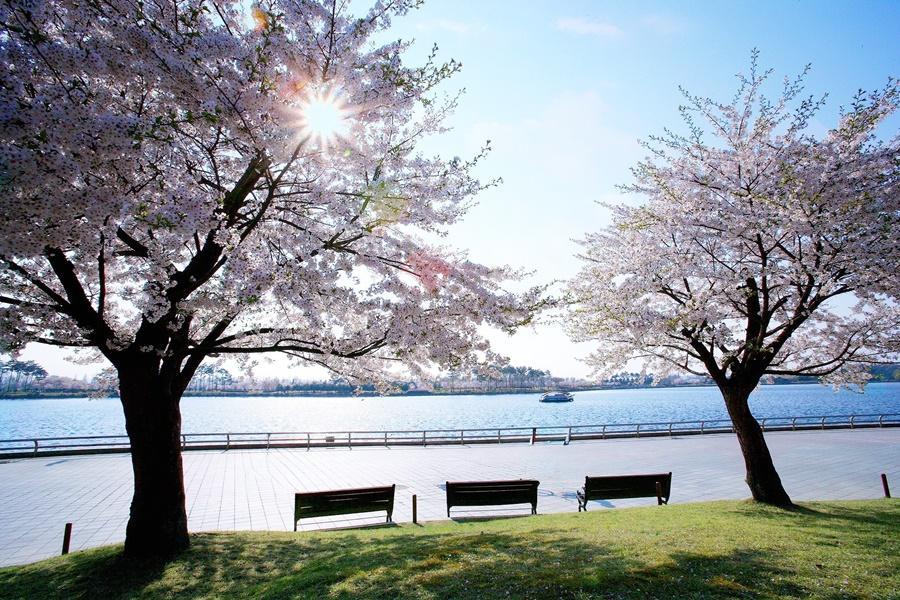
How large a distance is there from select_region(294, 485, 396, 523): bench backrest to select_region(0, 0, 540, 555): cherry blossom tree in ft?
8.13

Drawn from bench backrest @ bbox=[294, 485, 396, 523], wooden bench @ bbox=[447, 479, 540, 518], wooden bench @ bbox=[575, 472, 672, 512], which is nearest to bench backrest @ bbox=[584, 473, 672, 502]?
wooden bench @ bbox=[575, 472, 672, 512]

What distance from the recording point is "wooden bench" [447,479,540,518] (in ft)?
37.4

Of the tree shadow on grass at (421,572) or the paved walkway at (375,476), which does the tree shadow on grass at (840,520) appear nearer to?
the tree shadow on grass at (421,572)

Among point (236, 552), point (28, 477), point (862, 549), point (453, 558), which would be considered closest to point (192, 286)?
point (236, 552)

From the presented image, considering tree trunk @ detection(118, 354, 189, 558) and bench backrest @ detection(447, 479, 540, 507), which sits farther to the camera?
bench backrest @ detection(447, 479, 540, 507)

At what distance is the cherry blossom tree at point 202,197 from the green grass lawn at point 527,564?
3.87 feet

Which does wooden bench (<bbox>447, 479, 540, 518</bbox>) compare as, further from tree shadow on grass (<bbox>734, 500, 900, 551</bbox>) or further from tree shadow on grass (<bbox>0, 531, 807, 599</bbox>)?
tree shadow on grass (<bbox>734, 500, 900, 551</bbox>)

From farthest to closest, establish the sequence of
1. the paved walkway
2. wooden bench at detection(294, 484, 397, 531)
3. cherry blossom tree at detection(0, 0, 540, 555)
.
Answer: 1. the paved walkway
2. wooden bench at detection(294, 484, 397, 531)
3. cherry blossom tree at detection(0, 0, 540, 555)

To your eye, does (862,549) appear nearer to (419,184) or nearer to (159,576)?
(419,184)

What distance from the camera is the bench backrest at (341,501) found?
34.2 feet

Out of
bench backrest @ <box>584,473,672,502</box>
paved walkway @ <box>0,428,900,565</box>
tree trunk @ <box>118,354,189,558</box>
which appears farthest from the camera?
bench backrest @ <box>584,473,672,502</box>

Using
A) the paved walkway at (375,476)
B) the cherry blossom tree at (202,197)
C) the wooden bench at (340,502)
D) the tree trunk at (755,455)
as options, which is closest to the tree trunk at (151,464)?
the cherry blossom tree at (202,197)

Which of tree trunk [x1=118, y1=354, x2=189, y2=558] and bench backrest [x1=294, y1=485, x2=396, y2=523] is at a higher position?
tree trunk [x1=118, y1=354, x2=189, y2=558]

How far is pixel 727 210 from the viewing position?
438 inches
